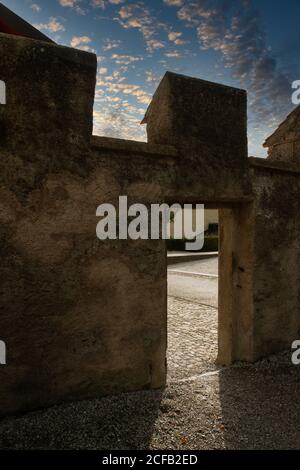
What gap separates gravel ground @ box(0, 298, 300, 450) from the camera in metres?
2.77

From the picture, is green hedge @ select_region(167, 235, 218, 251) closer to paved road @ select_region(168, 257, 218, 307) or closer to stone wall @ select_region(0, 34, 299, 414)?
paved road @ select_region(168, 257, 218, 307)

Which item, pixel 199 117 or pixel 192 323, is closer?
pixel 199 117

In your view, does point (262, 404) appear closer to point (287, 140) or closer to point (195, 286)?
point (287, 140)

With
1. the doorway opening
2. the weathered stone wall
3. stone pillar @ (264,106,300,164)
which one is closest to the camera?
the weathered stone wall

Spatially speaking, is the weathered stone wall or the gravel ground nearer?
the gravel ground

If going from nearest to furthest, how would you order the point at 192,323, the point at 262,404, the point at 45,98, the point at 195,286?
the point at 45,98, the point at 262,404, the point at 192,323, the point at 195,286

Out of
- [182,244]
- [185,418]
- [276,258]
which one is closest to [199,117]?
[276,258]

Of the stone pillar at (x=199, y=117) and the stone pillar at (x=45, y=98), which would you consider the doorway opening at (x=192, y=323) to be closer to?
the stone pillar at (x=199, y=117)

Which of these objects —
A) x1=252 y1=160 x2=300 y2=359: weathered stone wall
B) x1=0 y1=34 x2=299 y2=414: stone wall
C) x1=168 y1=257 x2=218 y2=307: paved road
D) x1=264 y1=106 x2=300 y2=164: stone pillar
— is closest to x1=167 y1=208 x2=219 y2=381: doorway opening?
x1=168 y1=257 x2=218 y2=307: paved road

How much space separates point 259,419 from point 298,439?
376 mm

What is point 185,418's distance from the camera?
3.15 m

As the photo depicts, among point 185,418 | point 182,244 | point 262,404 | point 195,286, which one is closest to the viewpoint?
point 185,418
